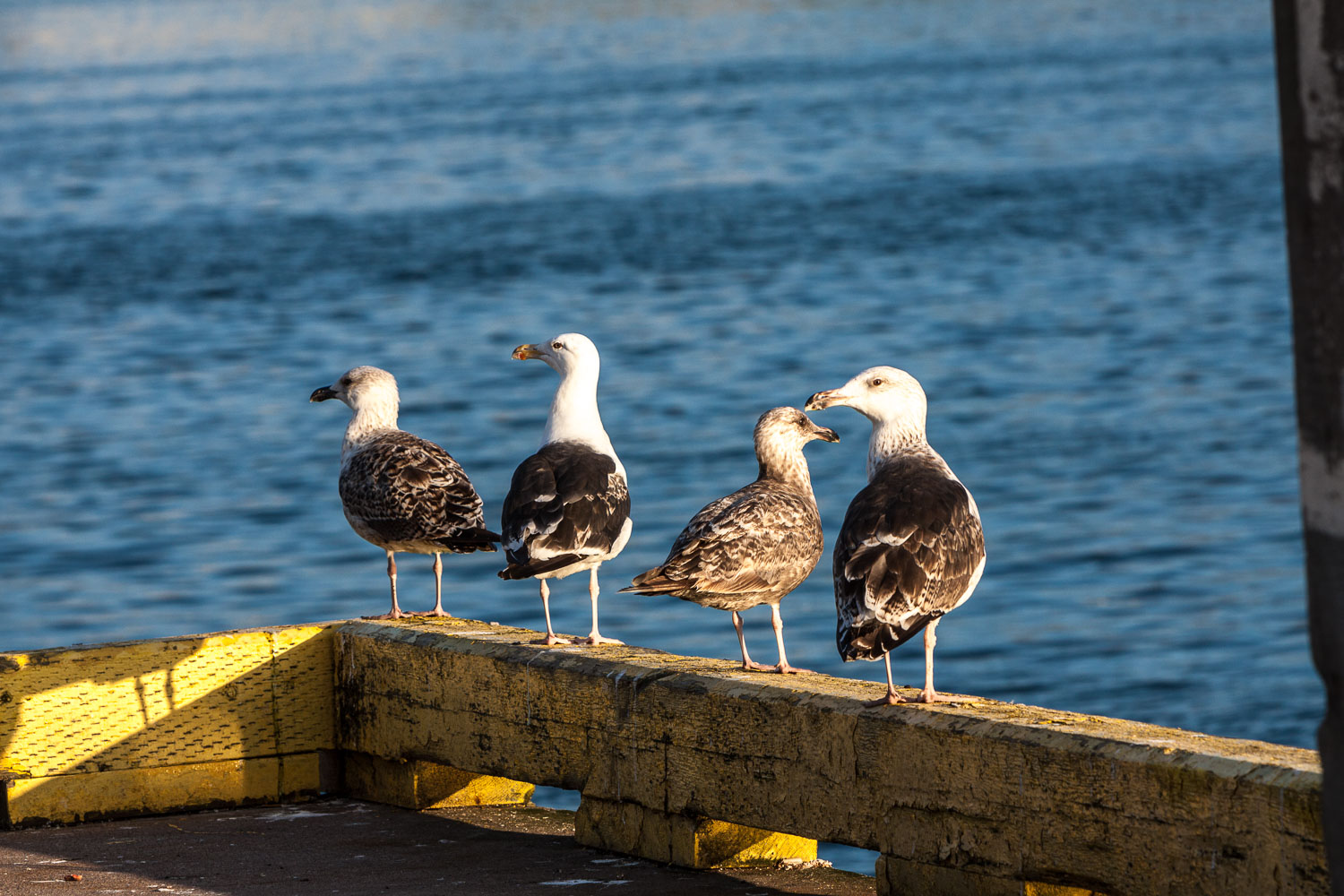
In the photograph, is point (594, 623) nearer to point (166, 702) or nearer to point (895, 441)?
point (895, 441)

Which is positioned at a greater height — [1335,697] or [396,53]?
[396,53]

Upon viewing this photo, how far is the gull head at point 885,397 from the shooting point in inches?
264

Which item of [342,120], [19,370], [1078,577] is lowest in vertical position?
[1078,577]

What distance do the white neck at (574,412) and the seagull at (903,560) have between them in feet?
5.38

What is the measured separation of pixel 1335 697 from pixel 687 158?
45.3 m

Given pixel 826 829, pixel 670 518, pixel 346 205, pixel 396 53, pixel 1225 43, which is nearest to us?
pixel 826 829

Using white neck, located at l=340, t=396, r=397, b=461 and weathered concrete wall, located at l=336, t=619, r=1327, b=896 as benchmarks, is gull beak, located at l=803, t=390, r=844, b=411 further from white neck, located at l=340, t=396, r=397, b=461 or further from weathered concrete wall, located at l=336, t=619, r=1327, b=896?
white neck, located at l=340, t=396, r=397, b=461

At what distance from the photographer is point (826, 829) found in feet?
19.9

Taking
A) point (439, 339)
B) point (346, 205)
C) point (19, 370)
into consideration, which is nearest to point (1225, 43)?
point (346, 205)

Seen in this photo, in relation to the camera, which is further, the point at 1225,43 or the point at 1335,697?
the point at 1225,43

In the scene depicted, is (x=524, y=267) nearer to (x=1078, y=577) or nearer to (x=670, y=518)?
(x=670, y=518)

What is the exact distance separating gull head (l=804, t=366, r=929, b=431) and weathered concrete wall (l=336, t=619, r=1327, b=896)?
37.5 inches

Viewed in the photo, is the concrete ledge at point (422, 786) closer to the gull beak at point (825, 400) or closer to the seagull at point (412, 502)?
the seagull at point (412, 502)

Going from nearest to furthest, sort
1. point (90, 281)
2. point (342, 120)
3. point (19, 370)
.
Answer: point (19, 370) → point (90, 281) → point (342, 120)
